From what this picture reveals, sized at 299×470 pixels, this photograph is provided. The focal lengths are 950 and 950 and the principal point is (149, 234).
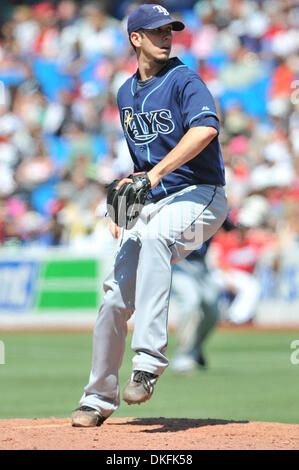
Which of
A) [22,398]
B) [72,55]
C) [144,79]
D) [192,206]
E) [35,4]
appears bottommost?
[22,398]

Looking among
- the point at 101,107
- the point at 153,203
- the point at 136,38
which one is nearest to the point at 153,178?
the point at 153,203

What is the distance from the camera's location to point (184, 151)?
5.16 meters

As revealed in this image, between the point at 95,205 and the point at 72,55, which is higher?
the point at 72,55

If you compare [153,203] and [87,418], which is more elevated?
[153,203]

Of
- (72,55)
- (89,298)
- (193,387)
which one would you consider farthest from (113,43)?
(193,387)

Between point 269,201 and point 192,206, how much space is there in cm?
1039

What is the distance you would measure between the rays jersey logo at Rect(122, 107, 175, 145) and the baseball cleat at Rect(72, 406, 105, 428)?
163cm

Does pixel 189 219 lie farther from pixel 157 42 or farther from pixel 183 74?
pixel 157 42

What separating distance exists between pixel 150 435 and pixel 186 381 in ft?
14.8

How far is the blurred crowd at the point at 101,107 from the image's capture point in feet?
53.2

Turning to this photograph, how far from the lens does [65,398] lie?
27.6 feet

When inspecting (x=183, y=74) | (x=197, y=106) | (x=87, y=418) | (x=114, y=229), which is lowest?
(x=87, y=418)

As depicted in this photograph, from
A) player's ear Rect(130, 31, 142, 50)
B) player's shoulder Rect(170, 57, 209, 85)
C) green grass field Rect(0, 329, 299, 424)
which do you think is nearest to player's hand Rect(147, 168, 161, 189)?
player's shoulder Rect(170, 57, 209, 85)

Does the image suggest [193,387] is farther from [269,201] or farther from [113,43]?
[113,43]
